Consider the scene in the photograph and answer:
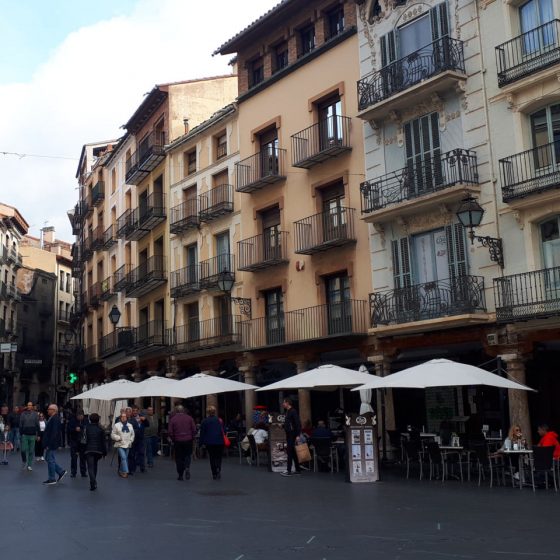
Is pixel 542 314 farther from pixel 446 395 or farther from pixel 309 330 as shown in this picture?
pixel 309 330

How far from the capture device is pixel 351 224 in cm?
2564

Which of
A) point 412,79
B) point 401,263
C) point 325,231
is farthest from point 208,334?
point 412,79

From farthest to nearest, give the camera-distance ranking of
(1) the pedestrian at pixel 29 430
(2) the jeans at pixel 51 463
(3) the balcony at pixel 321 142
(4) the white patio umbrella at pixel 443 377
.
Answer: (3) the balcony at pixel 321 142 < (1) the pedestrian at pixel 29 430 < (2) the jeans at pixel 51 463 < (4) the white patio umbrella at pixel 443 377

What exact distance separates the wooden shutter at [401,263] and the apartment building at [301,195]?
137 centimetres

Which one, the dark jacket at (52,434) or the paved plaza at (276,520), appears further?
the dark jacket at (52,434)

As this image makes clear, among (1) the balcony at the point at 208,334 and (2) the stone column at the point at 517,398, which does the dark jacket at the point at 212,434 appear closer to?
(2) the stone column at the point at 517,398

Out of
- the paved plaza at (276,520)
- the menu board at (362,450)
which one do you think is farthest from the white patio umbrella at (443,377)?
the paved plaza at (276,520)

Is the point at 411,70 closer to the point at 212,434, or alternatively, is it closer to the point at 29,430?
the point at 212,434

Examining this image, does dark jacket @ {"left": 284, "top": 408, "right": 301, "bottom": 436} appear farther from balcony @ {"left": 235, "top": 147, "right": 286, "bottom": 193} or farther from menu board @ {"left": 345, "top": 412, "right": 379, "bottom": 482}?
balcony @ {"left": 235, "top": 147, "right": 286, "bottom": 193}

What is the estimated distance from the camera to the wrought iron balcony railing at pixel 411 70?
72.3ft

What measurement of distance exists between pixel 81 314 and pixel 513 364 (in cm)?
3768

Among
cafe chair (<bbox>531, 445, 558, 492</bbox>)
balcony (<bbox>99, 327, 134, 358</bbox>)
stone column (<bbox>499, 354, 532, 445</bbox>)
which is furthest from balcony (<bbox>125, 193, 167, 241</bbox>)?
cafe chair (<bbox>531, 445, 558, 492</bbox>)

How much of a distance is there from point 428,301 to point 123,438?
895 centimetres

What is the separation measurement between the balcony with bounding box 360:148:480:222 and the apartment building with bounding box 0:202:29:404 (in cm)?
4113
